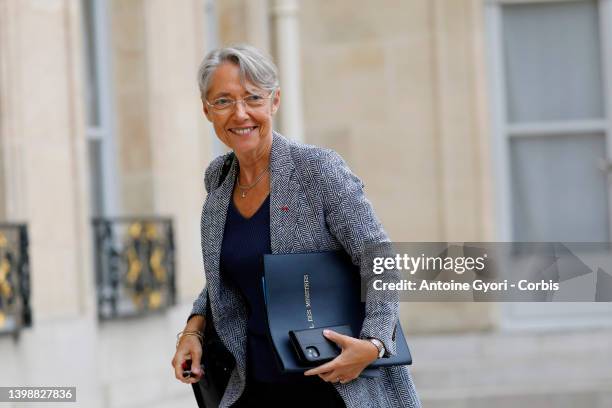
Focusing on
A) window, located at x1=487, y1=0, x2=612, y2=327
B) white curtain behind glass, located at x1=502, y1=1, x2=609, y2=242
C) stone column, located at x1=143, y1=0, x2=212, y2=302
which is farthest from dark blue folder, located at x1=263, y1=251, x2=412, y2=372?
white curtain behind glass, located at x1=502, y1=1, x2=609, y2=242

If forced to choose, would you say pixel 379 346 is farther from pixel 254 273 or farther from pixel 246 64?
pixel 246 64

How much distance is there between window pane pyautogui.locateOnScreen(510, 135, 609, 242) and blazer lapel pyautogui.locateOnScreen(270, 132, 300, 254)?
775 cm

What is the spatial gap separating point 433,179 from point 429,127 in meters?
0.41

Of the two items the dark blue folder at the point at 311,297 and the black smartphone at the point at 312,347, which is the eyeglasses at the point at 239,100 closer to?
the dark blue folder at the point at 311,297

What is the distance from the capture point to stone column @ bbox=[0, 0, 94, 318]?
A: 6941 mm

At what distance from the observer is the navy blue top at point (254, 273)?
3.39 meters

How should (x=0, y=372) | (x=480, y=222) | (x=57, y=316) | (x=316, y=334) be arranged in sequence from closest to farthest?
(x=316, y=334), (x=0, y=372), (x=57, y=316), (x=480, y=222)

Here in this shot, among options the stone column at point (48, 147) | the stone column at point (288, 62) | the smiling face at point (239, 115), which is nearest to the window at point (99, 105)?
the stone column at point (48, 147)

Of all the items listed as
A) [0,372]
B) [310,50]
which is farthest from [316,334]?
[310,50]

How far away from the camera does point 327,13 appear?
10852 mm

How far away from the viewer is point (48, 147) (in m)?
7.20

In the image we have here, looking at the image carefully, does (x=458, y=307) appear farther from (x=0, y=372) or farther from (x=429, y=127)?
(x=0, y=372)

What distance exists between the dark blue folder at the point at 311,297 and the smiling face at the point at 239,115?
323 mm

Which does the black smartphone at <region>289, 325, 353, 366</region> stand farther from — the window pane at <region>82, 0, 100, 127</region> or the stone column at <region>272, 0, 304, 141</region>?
the stone column at <region>272, 0, 304, 141</region>
